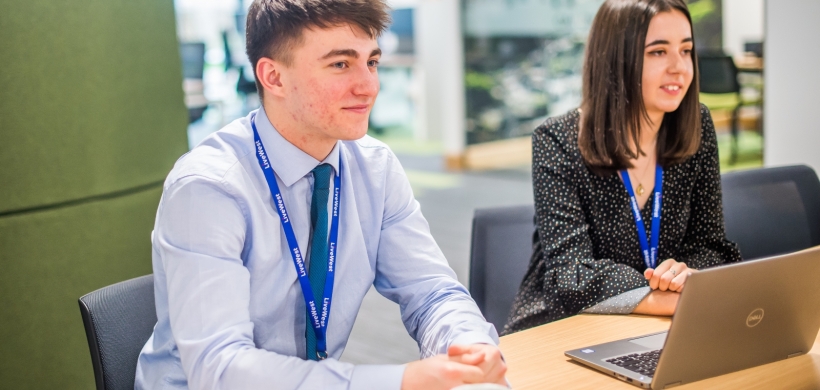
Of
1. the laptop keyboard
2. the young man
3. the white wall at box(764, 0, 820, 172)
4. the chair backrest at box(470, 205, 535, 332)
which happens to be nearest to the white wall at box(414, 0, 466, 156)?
the white wall at box(764, 0, 820, 172)

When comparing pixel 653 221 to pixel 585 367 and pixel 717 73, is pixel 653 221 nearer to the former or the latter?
pixel 585 367

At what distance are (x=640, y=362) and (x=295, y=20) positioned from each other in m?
0.88

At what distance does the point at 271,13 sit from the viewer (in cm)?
142

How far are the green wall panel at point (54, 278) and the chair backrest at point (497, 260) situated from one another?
1.38 metres

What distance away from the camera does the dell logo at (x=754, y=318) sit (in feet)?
4.12

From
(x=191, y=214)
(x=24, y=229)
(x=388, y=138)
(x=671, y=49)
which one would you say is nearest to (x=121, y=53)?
(x=24, y=229)

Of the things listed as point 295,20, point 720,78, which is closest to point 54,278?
point 295,20

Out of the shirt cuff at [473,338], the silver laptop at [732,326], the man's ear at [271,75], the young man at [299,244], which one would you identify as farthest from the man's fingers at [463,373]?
the man's ear at [271,75]

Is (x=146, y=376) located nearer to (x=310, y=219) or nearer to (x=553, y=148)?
(x=310, y=219)

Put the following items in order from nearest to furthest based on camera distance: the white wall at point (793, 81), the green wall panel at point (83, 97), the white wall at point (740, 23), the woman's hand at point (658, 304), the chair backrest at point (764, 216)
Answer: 1. the woman's hand at point (658, 304)
2. the green wall panel at point (83, 97)
3. the chair backrest at point (764, 216)
4. the white wall at point (793, 81)
5. the white wall at point (740, 23)

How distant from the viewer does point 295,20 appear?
139 centimetres

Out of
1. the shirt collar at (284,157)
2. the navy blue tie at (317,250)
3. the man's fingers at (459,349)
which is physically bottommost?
the man's fingers at (459,349)

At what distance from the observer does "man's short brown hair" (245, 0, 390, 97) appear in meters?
1.38

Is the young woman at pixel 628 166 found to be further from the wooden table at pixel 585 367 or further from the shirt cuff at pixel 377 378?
the shirt cuff at pixel 377 378
